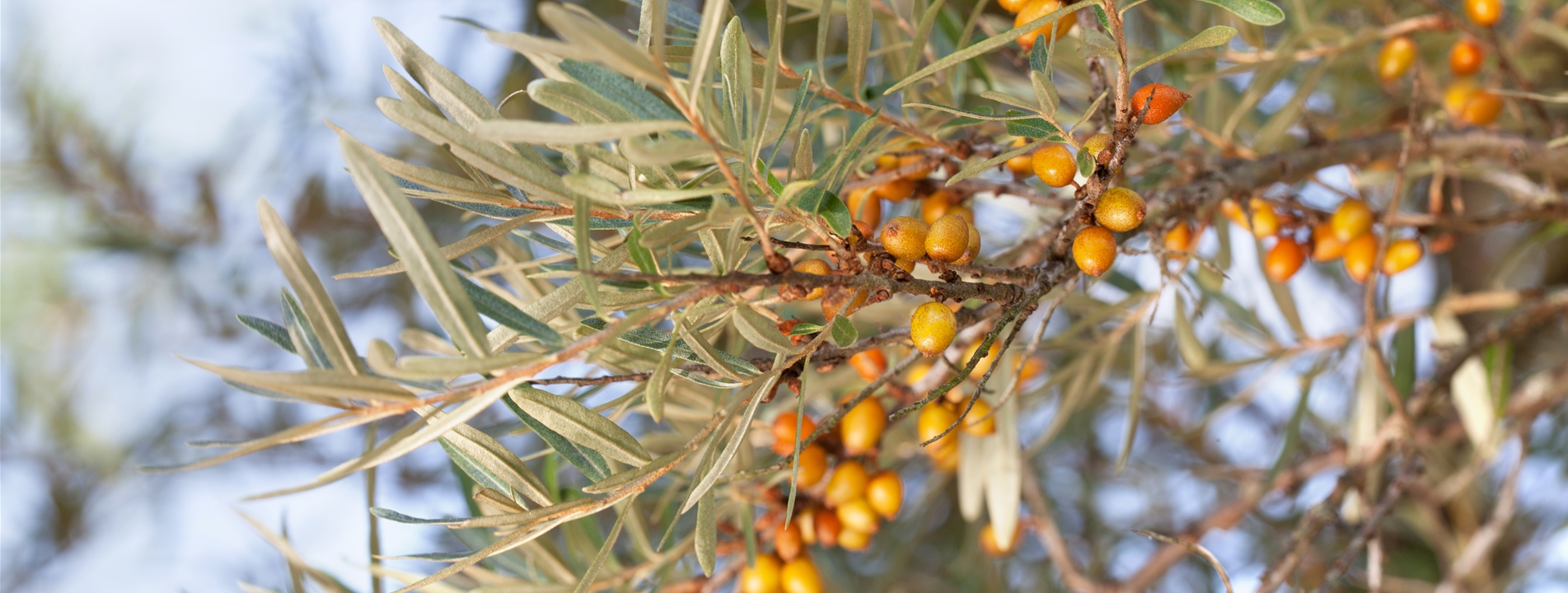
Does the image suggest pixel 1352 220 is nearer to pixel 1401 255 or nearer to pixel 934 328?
pixel 1401 255

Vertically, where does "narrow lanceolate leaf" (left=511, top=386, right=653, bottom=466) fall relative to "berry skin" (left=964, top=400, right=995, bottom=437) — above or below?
above

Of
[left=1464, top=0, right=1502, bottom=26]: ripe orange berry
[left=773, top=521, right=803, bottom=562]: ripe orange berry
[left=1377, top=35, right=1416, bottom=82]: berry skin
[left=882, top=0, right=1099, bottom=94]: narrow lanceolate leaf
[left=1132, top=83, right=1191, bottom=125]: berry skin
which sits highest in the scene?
[left=882, top=0, right=1099, bottom=94]: narrow lanceolate leaf

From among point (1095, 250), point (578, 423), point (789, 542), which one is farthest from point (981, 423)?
point (578, 423)

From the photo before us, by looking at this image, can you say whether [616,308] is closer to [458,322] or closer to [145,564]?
[458,322]

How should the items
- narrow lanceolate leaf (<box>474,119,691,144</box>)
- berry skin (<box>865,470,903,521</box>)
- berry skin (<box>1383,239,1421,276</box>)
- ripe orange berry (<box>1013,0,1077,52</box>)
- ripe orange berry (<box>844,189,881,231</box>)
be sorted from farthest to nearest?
1. berry skin (<box>1383,239,1421,276</box>)
2. berry skin (<box>865,470,903,521</box>)
3. ripe orange berry (<box>844,189,881,231</box>)
4. ripe orange berry (<box>1013,0,1077,52</box>)
5. narrow lanceolate leaf (<box>474,119,691,144</box>)

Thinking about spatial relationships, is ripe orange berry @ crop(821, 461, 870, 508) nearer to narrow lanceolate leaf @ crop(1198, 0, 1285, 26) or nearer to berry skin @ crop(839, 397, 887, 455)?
berry skin @ crop(839, 397, 887, 455)

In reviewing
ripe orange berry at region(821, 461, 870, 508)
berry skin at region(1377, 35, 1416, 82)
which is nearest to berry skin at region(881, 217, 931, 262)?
ripe orange berry at region(821, 461, 870, 508)

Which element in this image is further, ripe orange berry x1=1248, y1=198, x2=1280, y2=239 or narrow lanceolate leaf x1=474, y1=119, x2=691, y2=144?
ripe orange berry x1=1248, y1=198, x2=1280, y2=239

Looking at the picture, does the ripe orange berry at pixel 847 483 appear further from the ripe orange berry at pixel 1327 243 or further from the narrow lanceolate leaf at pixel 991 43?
the ripe orange berry at pixel 1327 243
